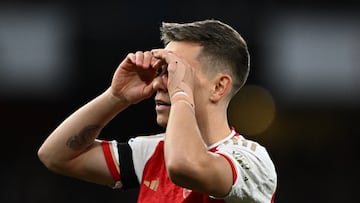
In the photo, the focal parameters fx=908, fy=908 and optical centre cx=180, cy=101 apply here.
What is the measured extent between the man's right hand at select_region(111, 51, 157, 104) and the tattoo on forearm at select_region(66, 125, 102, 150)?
0.59 ft

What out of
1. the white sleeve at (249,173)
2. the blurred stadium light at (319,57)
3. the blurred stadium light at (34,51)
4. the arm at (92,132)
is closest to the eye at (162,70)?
the arm at (92,132)

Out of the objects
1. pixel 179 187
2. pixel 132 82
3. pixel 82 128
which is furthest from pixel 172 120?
pixel 82 128

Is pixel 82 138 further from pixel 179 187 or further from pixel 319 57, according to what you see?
pixel 319 57

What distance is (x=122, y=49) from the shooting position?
9.46 meters

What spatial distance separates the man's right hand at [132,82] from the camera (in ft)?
12.5

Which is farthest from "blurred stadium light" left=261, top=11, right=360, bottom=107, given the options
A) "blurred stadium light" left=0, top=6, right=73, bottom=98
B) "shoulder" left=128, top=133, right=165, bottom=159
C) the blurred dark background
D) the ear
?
the ear

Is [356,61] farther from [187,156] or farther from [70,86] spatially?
[187,156]

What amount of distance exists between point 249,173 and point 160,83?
51 centimetres

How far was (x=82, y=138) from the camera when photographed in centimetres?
390

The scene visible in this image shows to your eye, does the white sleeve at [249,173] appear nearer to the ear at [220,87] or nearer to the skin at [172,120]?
Result: the skin at [172,120]

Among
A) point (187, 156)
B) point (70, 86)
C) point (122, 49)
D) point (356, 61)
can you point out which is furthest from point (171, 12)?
point (187, 156)

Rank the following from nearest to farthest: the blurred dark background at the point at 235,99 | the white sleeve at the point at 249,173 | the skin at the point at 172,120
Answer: the skin at the point at 172,120 → the white sleeve at the point at 249,173 → the blurred dark background at the point at 235,99

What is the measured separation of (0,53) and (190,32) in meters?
6.41

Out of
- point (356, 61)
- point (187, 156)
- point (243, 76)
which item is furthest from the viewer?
point (356, 61)
